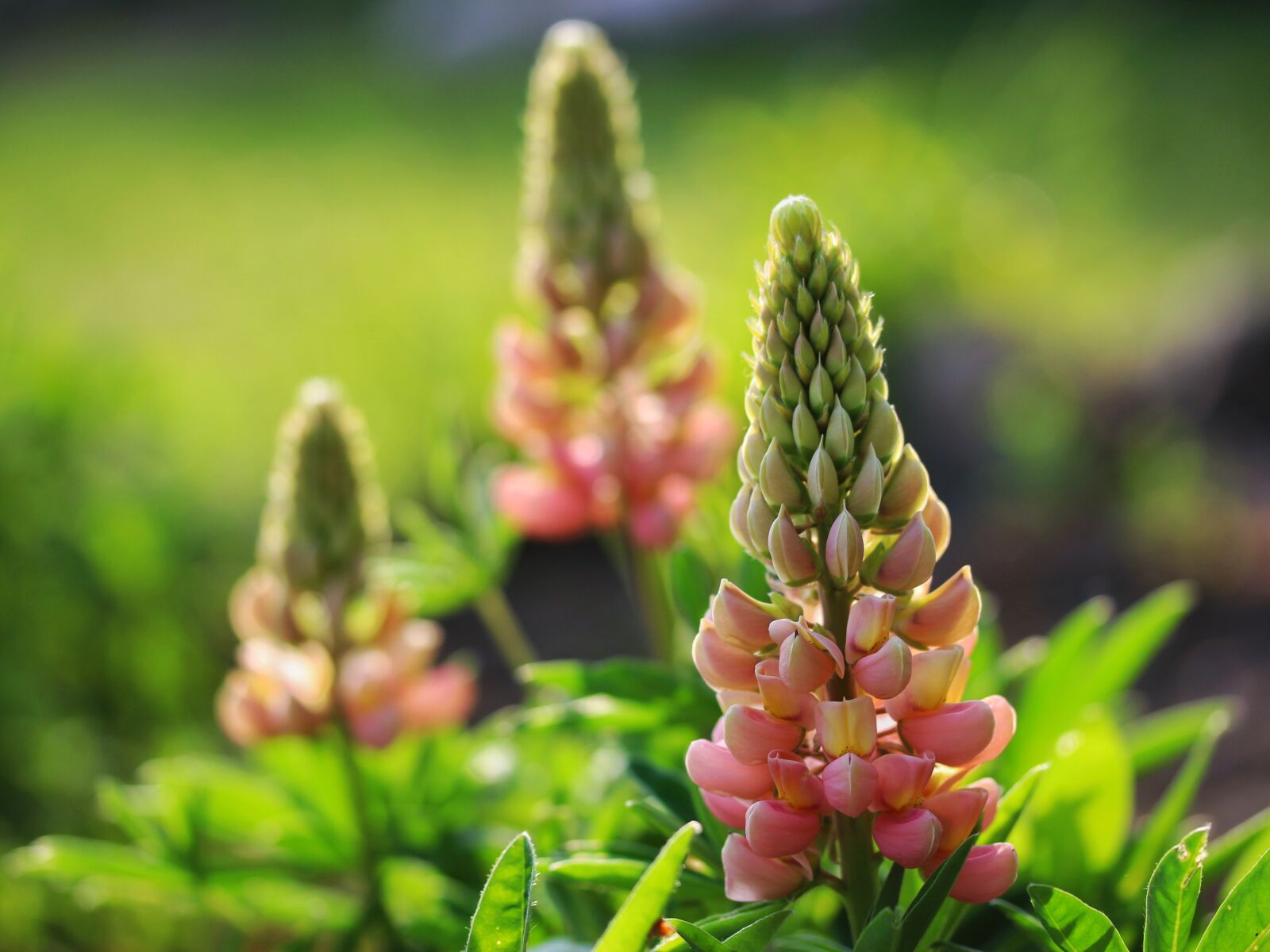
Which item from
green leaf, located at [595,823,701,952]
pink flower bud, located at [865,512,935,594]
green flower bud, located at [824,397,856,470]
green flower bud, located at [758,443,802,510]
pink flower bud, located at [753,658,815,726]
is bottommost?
green leaf, located at [595,823,701,952]

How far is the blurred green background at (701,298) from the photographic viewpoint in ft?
7.97

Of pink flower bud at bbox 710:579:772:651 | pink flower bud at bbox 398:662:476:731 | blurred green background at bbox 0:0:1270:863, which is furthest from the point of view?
blurred green background at bbox 0:0:1270:863

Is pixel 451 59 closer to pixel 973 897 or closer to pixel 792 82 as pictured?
pixel 792 82

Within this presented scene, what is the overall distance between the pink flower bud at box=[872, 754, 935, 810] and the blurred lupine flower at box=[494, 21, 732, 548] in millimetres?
640

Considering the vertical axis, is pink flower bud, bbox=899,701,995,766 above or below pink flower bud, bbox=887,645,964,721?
below

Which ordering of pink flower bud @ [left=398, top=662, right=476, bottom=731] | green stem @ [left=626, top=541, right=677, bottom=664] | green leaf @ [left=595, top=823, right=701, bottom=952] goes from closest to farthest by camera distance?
green leaf @ [left=595, top=823, right=701, bottom=952], pink flower bud @ [left=398, top=662, right=476, bottom=731], green stem @ [left=626, top=541, right=677, bottom=664]

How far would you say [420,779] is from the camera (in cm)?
148

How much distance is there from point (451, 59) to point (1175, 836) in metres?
9.02

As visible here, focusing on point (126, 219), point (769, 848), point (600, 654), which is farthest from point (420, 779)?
point (126, 219)

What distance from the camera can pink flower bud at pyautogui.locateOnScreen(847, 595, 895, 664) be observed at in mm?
765

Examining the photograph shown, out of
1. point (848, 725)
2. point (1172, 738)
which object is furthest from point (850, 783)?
point (1172, 738)

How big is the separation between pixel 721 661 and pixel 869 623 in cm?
10

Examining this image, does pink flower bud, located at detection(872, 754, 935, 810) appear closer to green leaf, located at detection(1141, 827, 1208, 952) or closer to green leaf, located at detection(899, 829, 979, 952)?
green leaf, located at detection(899, 829, 979, 952)

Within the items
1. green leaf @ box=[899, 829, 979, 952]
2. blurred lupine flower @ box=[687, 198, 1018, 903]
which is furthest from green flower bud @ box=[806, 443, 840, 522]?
green leaf @ box=[899, 829, 979, 952]
